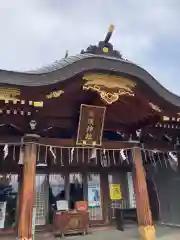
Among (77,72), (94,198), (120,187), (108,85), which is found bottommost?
(94,198)

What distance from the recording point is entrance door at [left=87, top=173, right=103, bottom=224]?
8633 millimetres

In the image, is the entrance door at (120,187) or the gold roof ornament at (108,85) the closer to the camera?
the gold roof ornament at (108,85)

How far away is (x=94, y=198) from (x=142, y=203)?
258 cm

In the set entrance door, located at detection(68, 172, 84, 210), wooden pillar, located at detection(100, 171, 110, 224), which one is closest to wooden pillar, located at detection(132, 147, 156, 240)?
wooden pillar, located at detection(100, 171, 110, 224)

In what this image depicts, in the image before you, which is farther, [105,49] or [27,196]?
[105,49]

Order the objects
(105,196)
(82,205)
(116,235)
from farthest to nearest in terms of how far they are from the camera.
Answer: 1. (105,196)
2. (82,205)
3. (116,235)

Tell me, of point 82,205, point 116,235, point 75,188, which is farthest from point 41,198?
point 116,235

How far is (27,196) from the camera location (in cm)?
562

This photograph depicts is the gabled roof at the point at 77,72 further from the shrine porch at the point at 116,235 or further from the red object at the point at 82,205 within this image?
the red object at the point at 82,205

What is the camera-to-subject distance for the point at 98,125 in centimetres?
677

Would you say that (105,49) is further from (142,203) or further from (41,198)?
(41,198)

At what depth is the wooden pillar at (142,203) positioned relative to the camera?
635 cm

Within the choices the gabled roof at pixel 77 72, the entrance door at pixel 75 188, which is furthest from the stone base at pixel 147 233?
the gabled roof at pixel 77 72

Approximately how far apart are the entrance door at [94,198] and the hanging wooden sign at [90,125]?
259 cm
